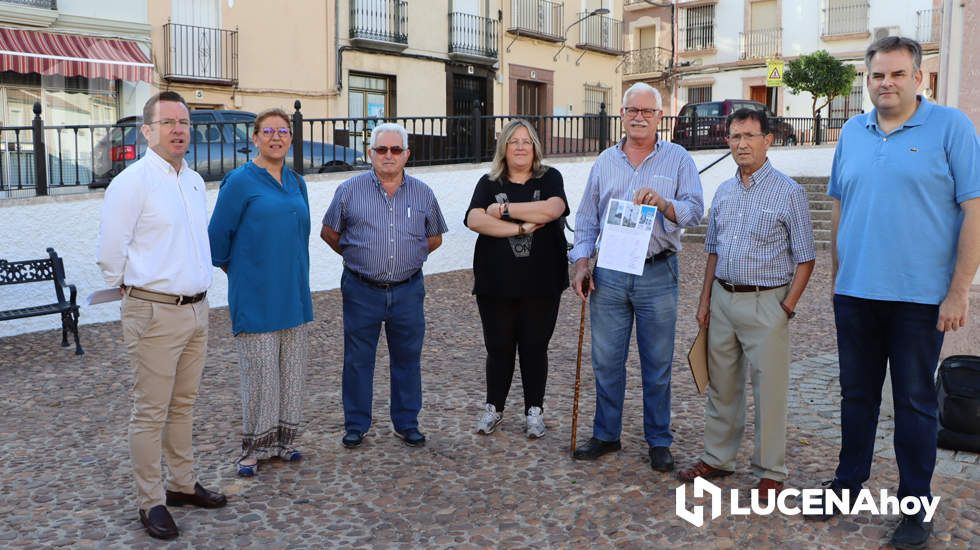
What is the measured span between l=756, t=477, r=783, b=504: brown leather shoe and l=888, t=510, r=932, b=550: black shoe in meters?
0.60

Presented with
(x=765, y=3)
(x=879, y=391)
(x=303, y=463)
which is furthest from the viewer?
(x=765, y=3)

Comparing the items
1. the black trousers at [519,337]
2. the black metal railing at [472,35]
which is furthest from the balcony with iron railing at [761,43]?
the black trousers at [519,337]

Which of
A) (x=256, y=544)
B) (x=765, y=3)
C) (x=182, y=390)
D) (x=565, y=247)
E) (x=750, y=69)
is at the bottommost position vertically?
(x=256, y=544)

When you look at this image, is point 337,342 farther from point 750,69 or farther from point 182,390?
point 750,69

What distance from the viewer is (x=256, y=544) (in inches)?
147

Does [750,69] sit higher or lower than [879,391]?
higher

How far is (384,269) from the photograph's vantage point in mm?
4914

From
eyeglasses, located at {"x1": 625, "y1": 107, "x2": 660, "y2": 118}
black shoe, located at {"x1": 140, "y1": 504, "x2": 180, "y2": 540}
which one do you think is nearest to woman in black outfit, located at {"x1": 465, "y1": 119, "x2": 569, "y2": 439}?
eyeglasses, located at {"x1": 625, "y1": 107, "x2": 660, "y2": 118}

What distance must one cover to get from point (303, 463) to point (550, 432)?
1469mm

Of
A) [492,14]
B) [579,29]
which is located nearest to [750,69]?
[579,29]

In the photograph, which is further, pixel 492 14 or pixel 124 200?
pixel 492 14

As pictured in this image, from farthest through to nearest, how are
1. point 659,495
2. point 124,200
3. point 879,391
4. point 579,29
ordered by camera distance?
point 579,29 → point 659,495 → point 879,391 → point 124,200

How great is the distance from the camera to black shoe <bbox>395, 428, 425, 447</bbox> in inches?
197

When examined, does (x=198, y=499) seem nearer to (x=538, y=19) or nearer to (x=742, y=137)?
(x=742, y=137)
